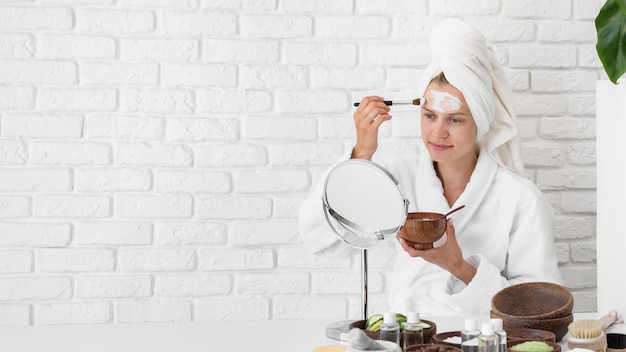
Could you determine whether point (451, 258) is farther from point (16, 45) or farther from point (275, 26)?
point (16, 45)

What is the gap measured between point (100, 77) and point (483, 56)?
1.21m

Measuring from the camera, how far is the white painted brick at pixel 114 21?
8.59 feet

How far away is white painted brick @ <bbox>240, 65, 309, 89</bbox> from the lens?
8.80 ft

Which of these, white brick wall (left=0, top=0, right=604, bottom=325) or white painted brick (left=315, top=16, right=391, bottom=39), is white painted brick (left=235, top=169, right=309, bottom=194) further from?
white painted brick (left=315, top=16, right=391, bottom=39)

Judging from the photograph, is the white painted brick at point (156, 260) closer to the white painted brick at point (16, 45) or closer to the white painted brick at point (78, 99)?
the white painted brick at point (78, 99)

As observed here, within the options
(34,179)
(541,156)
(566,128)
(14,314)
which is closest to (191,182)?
(34,179)

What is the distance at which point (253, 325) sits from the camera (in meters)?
1.87

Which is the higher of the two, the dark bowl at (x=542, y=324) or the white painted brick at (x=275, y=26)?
the white painted brick at (x=275, y=26)

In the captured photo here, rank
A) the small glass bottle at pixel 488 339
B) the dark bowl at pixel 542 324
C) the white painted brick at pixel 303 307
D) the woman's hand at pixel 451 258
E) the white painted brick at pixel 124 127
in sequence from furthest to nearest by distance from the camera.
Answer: the white painted brick at pixel 303 307, the white painted brick at pixel 124 127, the woman's hand at pixel 451 258, the dark bowl at pixel 542 324, the small glass bottle at pixel 488 339

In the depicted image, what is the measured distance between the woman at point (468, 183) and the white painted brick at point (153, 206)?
42cm

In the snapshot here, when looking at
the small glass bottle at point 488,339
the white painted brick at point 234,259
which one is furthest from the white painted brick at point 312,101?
the small glass bottle at point 488,339

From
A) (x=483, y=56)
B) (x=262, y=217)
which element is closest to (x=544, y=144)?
(x=483, y=56)

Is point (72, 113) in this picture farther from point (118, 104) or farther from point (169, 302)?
point (169, 302)

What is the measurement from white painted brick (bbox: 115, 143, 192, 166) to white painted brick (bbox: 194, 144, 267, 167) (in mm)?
42
